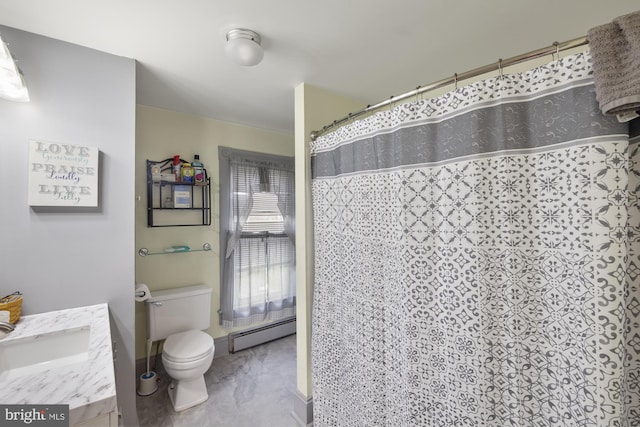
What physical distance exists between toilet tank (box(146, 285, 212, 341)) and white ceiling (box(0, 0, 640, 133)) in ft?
5.48

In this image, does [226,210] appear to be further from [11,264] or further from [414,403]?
[414,403]

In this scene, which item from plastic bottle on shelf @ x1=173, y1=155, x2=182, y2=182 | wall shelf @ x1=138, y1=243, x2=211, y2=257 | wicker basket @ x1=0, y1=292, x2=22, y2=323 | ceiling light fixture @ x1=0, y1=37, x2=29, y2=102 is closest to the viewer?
ceiling light fixture @ x1=0, y1=37, x2=29, y2=102

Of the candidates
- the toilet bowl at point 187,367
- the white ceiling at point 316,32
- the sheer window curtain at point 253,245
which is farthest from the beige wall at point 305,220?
the sheer window curtain at point 253,245

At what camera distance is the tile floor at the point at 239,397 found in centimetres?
174

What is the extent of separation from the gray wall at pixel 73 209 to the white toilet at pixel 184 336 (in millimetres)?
329

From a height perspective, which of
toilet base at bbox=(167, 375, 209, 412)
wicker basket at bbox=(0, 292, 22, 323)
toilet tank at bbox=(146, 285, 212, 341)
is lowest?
toilet base at bbox=(167, 375, 209, 412)

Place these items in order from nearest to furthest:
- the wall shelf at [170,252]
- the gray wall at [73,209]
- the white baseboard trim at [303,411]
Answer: the gray wall at [73,209] < the white baseboard trim at [303,411] < the wall shelf at [170,252]

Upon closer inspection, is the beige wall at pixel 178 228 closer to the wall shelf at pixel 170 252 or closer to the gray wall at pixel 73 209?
the wall shelf at pixel 170 252

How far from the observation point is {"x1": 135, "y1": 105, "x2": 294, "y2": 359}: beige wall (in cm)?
218

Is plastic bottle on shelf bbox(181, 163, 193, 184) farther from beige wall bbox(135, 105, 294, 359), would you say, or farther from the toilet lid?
the toilet lid

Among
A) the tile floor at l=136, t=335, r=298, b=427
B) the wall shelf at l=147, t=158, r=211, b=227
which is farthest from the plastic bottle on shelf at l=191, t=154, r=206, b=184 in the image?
the tile floor at l=136, t=335, r=298, b=427

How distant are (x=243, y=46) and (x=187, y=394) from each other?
2356mm

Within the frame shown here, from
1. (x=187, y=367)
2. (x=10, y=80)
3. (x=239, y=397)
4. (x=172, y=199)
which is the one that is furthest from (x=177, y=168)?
(x=239, y=397)

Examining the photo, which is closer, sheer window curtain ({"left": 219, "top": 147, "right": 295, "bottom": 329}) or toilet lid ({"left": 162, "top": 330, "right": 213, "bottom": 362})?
toilet lid ({"left": 162, "top": 330, "right": 213, "bottom": 362})
